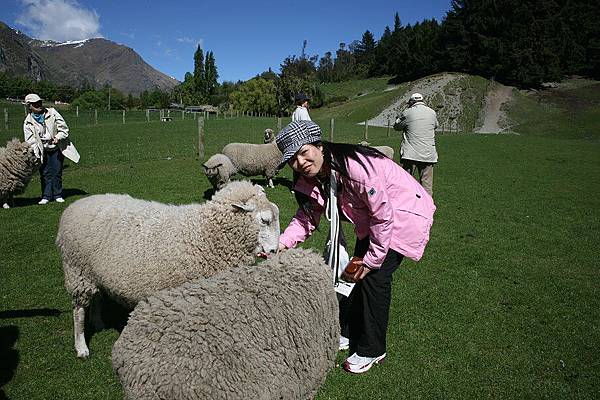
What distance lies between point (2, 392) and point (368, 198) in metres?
3.72

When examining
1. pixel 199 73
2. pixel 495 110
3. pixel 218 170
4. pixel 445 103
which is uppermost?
pixel 199 73

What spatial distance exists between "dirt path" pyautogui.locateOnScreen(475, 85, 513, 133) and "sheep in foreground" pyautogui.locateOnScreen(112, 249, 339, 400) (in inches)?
1624

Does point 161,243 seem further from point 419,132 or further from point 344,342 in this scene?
point 419,132

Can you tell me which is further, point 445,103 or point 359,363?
point 445,103

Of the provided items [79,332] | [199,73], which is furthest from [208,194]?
[199,73]

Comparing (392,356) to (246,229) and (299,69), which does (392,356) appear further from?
(299,69)

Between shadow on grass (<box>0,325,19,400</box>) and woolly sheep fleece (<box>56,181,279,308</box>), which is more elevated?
woolly sheep fleece (<box>56,181,279,308</box>)

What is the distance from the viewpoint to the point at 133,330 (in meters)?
2.09

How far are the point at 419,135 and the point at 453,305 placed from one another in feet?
12.2

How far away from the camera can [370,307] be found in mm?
3416

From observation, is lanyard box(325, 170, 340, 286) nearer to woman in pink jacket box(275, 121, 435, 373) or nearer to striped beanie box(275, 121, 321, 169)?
woman in pink jacket box(275, 121, 435, 373)

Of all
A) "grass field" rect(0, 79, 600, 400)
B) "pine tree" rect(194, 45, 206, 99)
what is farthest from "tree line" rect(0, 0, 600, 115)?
"grass field" rect(0, 79, 600, 400)

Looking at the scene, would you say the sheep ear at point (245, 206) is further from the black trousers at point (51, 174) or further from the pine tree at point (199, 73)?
the pine tree at point (199, 73)

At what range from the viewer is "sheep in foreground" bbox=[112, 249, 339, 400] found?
6.35ft
